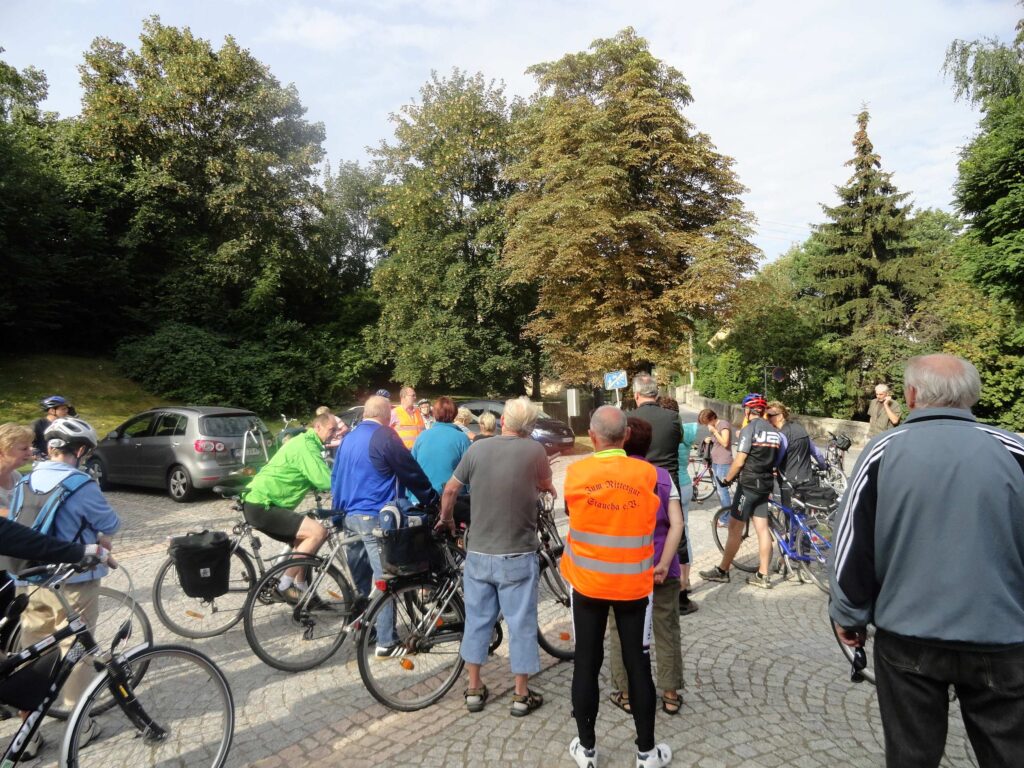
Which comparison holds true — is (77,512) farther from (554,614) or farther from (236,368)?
(236,368)

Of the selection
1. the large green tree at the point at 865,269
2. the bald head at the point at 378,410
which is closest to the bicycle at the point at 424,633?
the bald head at the point at 378,410

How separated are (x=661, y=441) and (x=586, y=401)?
71.7 feet

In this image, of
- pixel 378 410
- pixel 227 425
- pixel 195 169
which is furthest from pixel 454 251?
pixel 378 410

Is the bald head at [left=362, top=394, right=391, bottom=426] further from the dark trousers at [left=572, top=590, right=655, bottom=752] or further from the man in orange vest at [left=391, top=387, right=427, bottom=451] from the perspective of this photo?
the man in orange vest at [left=391, top=387, right=427, bottom=451]

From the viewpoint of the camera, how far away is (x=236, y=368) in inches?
864

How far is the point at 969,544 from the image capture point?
2.10 m

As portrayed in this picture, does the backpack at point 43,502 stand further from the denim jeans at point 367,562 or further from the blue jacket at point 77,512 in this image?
the denim jeans at point 367,562

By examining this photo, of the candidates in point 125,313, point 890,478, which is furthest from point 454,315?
point 890,478

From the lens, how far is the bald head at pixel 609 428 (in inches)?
129

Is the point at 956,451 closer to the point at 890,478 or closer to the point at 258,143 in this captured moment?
the point at 890,478

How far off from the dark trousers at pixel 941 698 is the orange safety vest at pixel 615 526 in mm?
1078

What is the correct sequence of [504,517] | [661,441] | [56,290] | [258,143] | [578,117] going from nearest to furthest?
1. [504,517]
2. [661,441]
3. [578,117]
4. [56,290]
5. [258,143]

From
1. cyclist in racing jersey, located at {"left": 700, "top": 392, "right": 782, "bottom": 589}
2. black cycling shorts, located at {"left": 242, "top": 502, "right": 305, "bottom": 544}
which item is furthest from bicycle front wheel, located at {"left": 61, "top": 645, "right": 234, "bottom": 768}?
cyclist in racing jersey, located at {"left": 700, "top": 392, "right": 782, "bottom": 589}

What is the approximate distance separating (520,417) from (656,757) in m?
2.02
